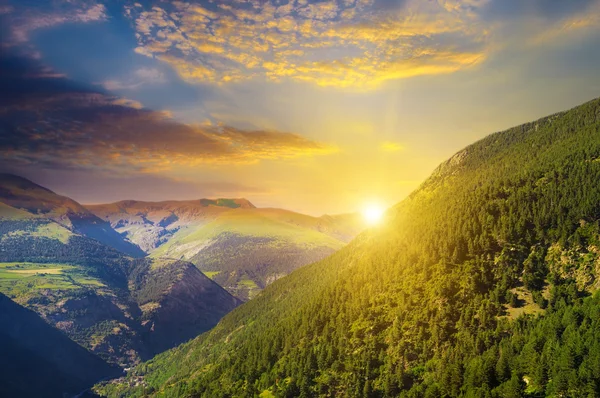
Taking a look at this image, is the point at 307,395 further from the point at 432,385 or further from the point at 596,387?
the point at 596,387

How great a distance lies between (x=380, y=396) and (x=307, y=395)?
40576mm

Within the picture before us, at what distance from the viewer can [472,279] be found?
197125mm

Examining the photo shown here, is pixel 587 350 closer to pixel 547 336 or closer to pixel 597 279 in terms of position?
pixel 547 336

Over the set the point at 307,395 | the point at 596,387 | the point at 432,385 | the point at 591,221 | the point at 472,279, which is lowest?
the point at 307,395

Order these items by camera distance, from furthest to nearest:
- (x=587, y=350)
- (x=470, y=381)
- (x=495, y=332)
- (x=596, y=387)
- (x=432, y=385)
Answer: (x=495, y=332) < (x=432, y=385) < (x=470, y=381) < (x=587, y=350) < (x=596, y=387)

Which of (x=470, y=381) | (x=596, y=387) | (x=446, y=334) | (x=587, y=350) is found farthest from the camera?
(x=446, y=334)

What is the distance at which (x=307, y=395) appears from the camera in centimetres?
19400

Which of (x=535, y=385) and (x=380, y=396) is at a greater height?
(x=535, y=385)

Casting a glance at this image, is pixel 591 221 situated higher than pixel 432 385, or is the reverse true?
pixel 591 221

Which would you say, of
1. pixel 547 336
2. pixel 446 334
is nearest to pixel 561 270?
pixel 547 336

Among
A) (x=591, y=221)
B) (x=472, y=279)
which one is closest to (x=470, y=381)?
(x=472, y=279)

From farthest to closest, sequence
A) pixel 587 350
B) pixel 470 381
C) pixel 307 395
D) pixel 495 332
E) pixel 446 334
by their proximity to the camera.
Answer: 1. pixel 307 395
2. pixel 446 334
3. pixel 495 332
4. pixel 470 381
5. pixel 587 350

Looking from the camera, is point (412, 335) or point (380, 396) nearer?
point (380, 396)

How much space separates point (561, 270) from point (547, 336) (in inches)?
1951
